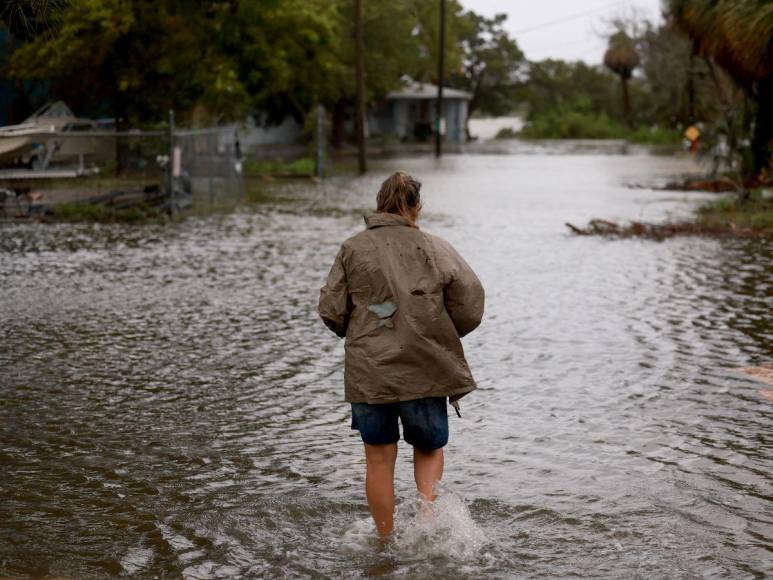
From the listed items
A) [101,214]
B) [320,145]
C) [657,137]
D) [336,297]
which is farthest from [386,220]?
[657,137]

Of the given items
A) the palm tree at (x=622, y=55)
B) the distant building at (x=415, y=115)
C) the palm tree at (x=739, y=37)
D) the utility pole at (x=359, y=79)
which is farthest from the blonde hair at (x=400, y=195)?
the palm tree at (x=622, y=55)

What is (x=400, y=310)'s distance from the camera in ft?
16.7

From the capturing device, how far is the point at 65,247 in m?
17.8

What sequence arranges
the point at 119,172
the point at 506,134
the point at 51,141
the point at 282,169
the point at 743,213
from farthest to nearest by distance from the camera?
the point at 506,134 < the point at 282,169 < the point at 119,172 < the point at 51,141 < the point at 743,213

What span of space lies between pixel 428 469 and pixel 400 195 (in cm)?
123

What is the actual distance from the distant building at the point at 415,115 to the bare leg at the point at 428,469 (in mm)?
66970

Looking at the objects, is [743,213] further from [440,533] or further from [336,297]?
[336,297]

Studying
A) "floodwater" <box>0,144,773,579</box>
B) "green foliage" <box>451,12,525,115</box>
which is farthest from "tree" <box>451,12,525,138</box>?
"floodwater" <box>0,144,773,579</box>

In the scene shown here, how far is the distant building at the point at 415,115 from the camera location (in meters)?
72.2

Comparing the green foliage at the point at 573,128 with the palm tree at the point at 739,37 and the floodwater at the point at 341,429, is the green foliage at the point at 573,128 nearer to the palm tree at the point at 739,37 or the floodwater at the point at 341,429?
the palm tree at the point at 739,37

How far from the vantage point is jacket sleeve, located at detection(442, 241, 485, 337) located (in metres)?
5.16

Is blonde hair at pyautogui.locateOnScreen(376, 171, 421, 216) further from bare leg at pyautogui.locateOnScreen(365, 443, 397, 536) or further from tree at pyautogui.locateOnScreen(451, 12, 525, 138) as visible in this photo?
tree at pyautogui.locateOnScreen(451, 12, 525, 138)

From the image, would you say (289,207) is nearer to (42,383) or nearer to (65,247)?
(65,247)

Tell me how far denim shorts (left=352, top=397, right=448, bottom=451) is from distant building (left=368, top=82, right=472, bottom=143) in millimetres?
67094
